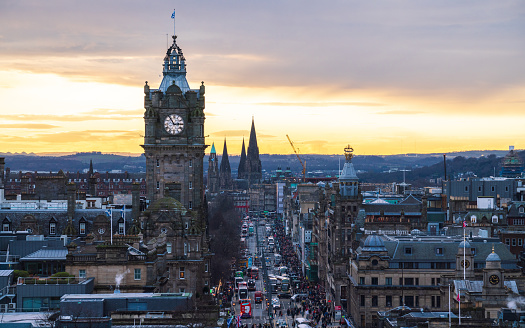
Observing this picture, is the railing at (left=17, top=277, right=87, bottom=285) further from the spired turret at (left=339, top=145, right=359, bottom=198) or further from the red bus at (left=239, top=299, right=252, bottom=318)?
the spired turret at (left=339, top=145, right=359, bottom=198)

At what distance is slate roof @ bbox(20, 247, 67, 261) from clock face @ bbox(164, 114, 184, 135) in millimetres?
39028

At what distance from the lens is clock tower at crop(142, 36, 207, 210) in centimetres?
14888

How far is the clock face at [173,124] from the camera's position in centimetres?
14938

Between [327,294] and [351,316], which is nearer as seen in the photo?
[351,316]

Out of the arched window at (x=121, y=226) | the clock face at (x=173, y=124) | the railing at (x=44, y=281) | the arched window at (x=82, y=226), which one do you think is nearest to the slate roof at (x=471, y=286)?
the railing at (x=44, y=281)

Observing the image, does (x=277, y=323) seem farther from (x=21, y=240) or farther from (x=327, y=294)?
(x=21, y=240)

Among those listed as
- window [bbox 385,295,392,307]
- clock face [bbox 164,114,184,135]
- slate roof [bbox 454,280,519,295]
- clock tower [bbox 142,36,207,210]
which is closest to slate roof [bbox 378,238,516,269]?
window [bbox 385,295,392,307]

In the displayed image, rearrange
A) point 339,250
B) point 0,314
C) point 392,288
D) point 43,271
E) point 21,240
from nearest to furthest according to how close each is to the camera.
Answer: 1. point 0,314
2. point 43,271
3. point 21,240
4. point 392,288
5. point 339,250

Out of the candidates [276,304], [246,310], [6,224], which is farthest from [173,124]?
[276,304]

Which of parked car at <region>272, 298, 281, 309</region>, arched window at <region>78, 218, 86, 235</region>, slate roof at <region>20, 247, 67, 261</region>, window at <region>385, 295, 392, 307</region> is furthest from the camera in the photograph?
parked car at <region>272, 298, 281, 309</region>

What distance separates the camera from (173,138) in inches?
5886

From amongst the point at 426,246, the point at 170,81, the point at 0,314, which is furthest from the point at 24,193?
the point at 0,314

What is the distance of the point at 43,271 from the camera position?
4343 inches

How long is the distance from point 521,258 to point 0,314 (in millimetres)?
95011
